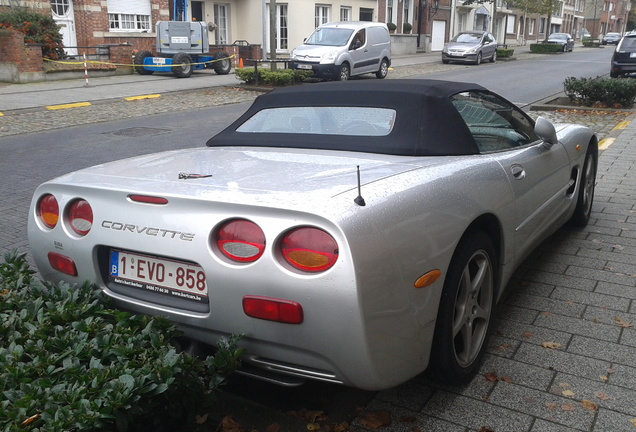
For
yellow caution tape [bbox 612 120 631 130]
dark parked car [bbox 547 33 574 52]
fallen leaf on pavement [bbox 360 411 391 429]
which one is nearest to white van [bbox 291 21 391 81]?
yellow caution tape [bbox 612 120 631 130]

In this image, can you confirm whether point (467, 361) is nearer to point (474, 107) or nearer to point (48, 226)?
point (474, 107)

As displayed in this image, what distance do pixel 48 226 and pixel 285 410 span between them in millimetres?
1397

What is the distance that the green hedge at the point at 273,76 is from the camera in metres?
19.5

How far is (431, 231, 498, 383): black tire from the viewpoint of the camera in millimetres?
2861

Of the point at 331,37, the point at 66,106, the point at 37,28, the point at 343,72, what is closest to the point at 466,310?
the point at 66,106

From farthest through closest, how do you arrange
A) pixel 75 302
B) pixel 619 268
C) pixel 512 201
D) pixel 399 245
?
pixel 619 268 → pixel 512 201 → pixel 75 302 → pixel 399 245

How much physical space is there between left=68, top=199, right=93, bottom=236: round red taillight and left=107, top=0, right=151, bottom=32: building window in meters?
25.6

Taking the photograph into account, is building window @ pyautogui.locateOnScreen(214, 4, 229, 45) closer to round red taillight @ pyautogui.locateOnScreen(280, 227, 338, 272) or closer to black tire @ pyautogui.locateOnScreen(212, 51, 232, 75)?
black tire @ pyautogui.locateOnScreen(212, 51, 232, 75)

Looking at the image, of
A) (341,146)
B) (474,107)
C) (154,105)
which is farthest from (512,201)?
(154,105)

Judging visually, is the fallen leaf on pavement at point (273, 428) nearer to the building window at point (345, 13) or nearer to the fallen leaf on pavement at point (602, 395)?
the fallen leaf on pavement at point (602, 395)

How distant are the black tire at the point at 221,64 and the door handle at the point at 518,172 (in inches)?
868

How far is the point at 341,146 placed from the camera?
358cm

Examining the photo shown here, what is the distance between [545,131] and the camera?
420cm

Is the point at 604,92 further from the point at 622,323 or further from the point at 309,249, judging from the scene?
the point at 309,249
